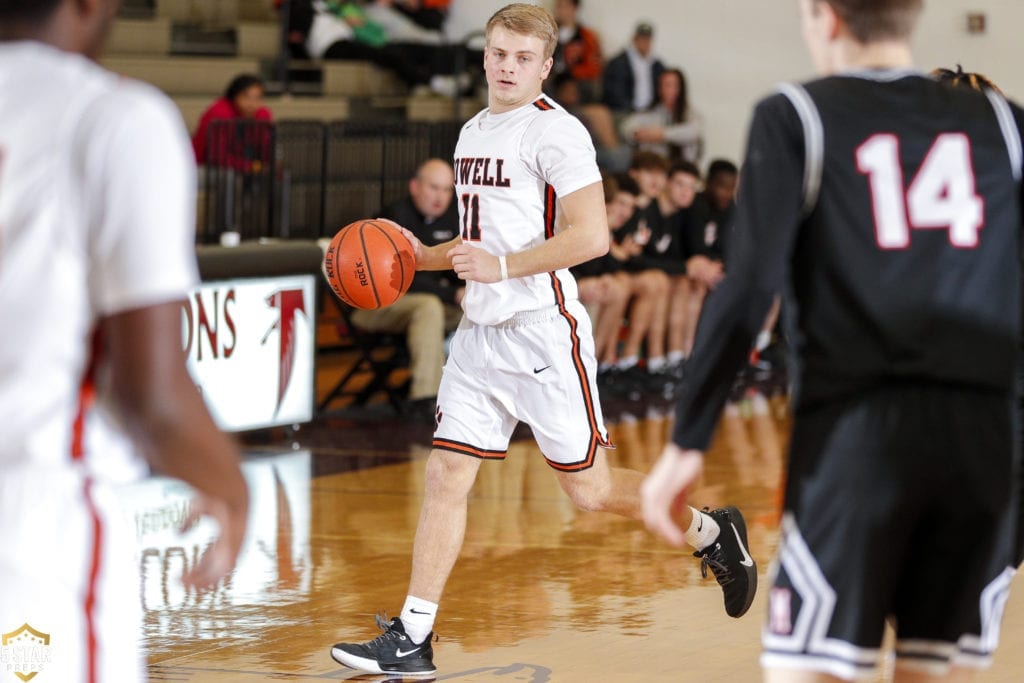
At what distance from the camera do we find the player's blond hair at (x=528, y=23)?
5.34 metres

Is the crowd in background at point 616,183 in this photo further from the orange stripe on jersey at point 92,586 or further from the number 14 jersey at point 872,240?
the orange stripe on jersey at point 92,586

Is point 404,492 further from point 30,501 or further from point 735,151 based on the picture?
point 735,151

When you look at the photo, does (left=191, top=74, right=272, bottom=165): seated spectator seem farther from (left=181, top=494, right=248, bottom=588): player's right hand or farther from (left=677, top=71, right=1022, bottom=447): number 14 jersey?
(left=181, top=494, right=248, bottom=588): player's right hand

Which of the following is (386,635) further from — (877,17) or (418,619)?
(877,17)

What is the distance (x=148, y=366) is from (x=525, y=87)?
135 inches

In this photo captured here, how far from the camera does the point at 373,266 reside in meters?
5.56

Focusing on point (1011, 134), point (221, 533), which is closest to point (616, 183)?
point (1011, 134)

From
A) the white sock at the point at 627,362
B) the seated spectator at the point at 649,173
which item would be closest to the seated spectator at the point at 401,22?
the seated spectator at the point at 649,173

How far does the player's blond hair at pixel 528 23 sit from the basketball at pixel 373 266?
0.75 meters

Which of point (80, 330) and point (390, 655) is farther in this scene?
point (390, 655)

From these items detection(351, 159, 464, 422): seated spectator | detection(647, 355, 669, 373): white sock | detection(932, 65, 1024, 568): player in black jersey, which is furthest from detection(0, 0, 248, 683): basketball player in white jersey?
detection(647, 355, 669, 373): white sock

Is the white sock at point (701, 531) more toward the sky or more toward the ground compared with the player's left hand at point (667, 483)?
more toward the ground

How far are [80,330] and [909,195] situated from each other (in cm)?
131

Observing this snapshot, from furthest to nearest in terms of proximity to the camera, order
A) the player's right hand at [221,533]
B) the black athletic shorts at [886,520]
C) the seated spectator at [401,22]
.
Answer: the seated spectator at [401,22] < the black athletic shorts at [886,520] < the player's right hand at [221,533]
